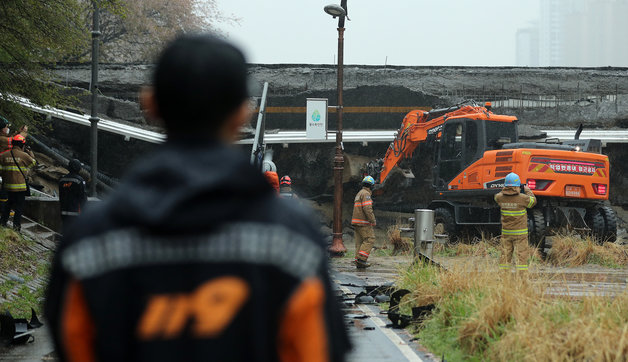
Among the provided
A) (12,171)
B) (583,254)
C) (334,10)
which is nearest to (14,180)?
(12,171)

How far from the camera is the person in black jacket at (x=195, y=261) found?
1.89m

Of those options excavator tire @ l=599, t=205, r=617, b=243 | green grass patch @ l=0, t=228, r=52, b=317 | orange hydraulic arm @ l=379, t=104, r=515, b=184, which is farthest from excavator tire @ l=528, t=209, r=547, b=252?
green grass patch @ l=0, t=228, r=52, b=317

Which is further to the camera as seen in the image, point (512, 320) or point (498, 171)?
point (498, 171)

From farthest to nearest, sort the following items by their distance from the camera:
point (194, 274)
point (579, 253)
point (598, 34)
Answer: point (598, 34) → point (579, 253) → point (194, 274)

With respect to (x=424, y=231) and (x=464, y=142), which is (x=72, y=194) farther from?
(x=464, y=142)

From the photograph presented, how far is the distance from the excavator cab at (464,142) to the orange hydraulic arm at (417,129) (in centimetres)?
34

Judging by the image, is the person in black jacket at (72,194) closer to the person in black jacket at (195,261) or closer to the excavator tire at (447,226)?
the excavator tire at (447,226)

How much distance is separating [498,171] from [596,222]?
8.47 ft

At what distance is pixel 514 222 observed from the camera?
1334cm

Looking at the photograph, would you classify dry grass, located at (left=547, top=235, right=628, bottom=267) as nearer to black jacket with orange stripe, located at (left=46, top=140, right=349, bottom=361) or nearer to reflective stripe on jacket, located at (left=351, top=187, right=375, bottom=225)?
reflective stripe on jacket, located at (left=351, top=187, right=375, bottom=225)

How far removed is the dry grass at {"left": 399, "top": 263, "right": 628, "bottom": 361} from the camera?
593cm

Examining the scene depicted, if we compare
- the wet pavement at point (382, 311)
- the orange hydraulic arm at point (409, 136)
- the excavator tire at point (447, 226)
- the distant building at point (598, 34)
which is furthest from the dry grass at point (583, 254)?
the distant building at point (598, 34)

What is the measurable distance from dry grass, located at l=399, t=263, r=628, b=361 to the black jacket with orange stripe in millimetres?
4187

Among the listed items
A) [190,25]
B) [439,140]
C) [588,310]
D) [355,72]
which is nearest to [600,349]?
[588,310]
